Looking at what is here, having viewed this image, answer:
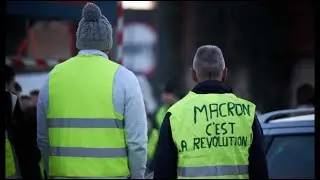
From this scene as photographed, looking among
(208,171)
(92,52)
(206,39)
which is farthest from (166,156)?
(206,39)

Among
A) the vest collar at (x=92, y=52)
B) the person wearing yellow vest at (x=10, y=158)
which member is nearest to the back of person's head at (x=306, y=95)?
the person wearing yellow vest at (x=10, y=158)

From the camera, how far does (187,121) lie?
12.1 feet

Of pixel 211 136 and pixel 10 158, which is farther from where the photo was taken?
pixel 10 158

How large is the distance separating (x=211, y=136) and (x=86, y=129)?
24.4 inches

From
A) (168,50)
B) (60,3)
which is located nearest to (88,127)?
(60,3)

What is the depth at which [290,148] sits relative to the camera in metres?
5.47

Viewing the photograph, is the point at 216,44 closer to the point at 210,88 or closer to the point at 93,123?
the point at 210,88

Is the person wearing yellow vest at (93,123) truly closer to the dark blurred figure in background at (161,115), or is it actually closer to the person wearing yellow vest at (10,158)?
the person wearing yellow vest at (10,158)

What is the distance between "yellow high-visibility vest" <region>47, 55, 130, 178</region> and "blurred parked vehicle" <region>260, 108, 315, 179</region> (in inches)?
74.4

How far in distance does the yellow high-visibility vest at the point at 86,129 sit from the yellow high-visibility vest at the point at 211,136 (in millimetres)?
310

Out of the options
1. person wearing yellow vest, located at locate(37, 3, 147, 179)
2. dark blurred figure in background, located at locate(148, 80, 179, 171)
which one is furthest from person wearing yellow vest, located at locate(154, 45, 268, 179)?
dark blurred figure in background, located at locate(148, 80, 179, 171)

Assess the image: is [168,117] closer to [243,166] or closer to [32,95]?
[243,166]

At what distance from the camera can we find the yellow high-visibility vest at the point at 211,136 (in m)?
3.66

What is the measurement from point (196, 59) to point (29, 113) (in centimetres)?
286
